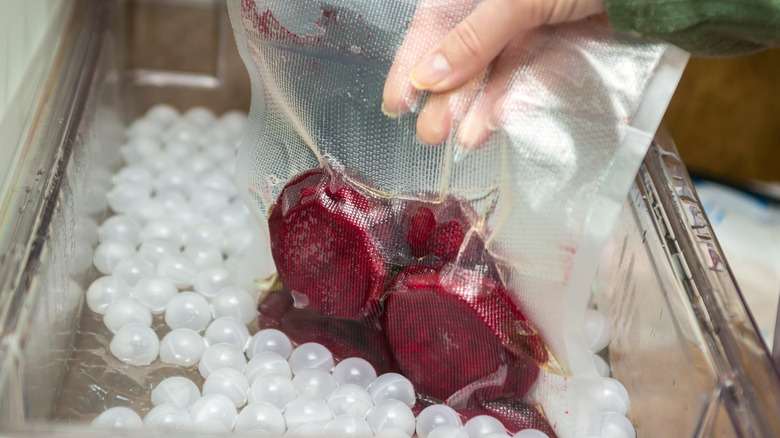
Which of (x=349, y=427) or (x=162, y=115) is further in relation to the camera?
(x=162, y=115)

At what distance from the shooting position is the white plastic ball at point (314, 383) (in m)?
0.57

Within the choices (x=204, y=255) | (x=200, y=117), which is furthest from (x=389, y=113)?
(x=200, y=117)

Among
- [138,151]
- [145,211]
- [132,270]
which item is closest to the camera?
[132,270]

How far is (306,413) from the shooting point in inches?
21.0

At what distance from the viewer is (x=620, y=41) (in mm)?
514

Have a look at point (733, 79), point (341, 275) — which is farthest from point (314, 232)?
point (733, 79)

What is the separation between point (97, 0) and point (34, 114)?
29 cm

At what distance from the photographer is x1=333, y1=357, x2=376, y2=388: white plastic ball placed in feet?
1.93

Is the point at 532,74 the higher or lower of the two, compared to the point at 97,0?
higher

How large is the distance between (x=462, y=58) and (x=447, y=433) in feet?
0.86

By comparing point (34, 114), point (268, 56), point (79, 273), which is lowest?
point (79, 273)

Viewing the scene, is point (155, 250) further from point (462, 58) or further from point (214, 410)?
point (462, 58)

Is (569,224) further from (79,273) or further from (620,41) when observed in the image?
(79,273)

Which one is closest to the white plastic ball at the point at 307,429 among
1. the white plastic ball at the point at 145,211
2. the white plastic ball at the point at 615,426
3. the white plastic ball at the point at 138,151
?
the white plastic ball at the point at 615,426
